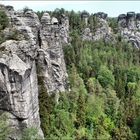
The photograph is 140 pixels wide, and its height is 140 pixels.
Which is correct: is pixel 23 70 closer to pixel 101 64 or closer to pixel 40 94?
pixel 40 94

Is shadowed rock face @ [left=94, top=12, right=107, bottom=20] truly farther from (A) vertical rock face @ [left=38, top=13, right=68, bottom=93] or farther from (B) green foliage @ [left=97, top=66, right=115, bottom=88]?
(A) vertical rock face @ [left=38, top=13, right=68, bottom=93]

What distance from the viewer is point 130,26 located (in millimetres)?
188750

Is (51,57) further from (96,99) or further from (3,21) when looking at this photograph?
(3,21)

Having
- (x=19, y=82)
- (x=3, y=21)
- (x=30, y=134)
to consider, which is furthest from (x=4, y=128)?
(x=3, y=21)

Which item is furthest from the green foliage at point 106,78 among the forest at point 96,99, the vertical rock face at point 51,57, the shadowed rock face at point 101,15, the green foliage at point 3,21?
the shadowed rock face at point 101,15

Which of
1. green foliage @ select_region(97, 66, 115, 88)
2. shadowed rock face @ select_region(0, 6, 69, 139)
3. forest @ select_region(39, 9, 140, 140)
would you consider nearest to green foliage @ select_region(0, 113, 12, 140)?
shadowed rock face @ select_region(0, 6, 69, 139)

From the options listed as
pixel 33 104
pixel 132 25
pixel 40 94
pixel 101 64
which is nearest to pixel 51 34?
pixel 40 94

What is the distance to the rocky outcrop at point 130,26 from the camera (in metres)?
168

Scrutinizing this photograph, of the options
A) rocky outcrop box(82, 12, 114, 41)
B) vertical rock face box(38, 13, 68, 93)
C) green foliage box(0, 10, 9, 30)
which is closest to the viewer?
green foliage box(0, 10, 9, 30)

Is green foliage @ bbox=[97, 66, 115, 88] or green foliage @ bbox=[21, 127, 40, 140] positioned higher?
green foliage @ bbox=[21, 127, 40, 140]

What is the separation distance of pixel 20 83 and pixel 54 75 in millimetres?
22648

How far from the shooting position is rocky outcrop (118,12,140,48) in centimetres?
16812

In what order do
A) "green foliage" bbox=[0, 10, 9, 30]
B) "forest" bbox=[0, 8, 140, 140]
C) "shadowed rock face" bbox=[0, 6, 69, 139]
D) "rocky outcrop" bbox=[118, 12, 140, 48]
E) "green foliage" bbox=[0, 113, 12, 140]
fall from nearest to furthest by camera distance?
"green foliage" bbox=[0, 113, 12, 140]
"shadowed rock face" bbox=[0, 6, 69, 139]
"green foliage" bbox=[0, 10, 9, 30]
"forest" bbox=[0, 8, 140, 140]
"rocky outcrop" bbox=[118, 12, 140, 48]

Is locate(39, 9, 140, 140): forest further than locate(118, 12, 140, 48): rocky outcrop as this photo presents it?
No
